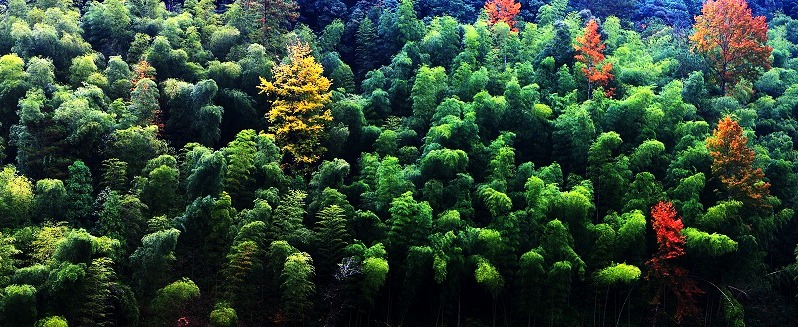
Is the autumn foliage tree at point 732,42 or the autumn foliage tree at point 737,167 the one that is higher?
the autumn foliage tree at point 732,42

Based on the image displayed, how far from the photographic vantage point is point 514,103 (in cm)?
2453

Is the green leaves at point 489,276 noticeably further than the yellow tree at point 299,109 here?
No

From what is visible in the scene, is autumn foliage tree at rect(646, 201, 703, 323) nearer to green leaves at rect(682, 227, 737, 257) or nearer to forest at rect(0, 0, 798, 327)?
forest at rect(0, 0, 798, 327)

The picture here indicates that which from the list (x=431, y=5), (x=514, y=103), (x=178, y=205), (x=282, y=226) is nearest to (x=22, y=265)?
(x=178, y=205)

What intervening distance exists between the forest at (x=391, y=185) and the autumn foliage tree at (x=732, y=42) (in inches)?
3.0

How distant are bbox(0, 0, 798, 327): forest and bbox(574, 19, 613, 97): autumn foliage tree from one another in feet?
0.35

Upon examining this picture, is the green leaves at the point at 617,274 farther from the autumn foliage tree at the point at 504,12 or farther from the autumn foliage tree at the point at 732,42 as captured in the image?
the autumn foliage tree at the point at 504,12

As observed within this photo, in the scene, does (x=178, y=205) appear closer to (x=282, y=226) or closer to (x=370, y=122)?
(x=282, y=226)

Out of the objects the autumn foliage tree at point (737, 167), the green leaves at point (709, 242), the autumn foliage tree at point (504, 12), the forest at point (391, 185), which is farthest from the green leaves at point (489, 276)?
the autumn foliage tree at point (504, 12)

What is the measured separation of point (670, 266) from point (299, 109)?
1189cm

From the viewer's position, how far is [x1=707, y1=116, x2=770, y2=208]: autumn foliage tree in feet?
70.1

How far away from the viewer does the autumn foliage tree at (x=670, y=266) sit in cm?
2031

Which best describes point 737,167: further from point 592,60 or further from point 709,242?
point 592,60

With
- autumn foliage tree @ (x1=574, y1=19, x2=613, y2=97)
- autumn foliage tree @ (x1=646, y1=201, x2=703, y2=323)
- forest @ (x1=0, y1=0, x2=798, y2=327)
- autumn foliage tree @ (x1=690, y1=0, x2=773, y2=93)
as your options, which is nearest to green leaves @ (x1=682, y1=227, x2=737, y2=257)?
forest @ (x1=0, y1=0, x2=798, y2=327)
